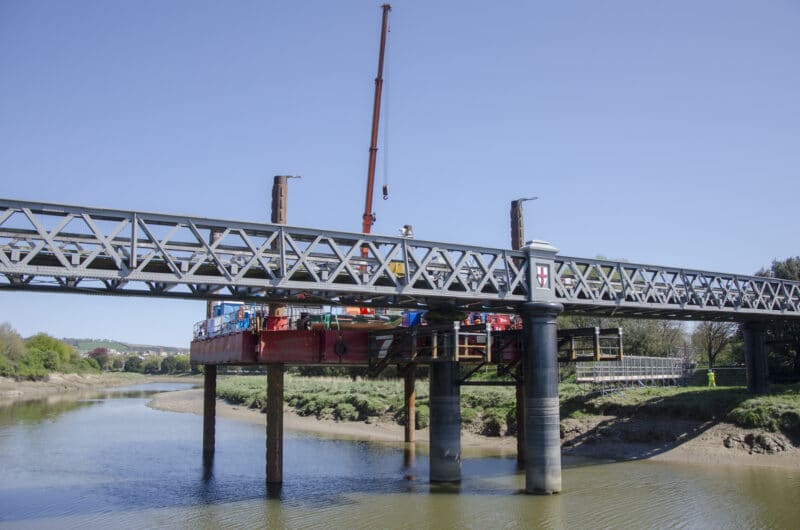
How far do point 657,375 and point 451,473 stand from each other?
1117 inches

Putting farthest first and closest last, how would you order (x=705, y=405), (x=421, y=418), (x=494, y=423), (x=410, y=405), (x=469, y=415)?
(x=421, y=418), (x=469, y=415), (x=494, y=423), (x=410, y=405), (x=705, y=405)

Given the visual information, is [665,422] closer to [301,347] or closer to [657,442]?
[657,442]

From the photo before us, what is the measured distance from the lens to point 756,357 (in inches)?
1580

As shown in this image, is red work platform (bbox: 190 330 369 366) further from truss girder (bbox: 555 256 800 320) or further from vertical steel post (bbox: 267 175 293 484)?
truss girder (bbox: 555 256 800 320)

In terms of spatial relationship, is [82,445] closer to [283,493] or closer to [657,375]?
[283,493]

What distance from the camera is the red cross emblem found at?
86.3 ft

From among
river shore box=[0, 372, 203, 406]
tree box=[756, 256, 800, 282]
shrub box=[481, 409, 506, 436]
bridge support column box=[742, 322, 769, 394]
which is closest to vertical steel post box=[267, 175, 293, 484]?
shrub box=[481, 409, 506, 436]

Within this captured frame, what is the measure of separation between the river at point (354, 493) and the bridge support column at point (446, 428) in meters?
0.71

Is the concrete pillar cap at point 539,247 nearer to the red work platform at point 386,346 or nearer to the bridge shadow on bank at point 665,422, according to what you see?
the red work platform at point 386,346

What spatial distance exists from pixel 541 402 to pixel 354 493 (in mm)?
7564

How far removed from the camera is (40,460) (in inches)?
1368

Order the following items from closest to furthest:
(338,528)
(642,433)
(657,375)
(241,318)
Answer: (338,528) → (241,318) → (642,433) → (657,375)

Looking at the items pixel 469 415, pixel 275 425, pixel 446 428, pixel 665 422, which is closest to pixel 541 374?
pixel 446 428

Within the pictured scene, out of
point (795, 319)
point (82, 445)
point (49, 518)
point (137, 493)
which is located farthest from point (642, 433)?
point (82, 445)
